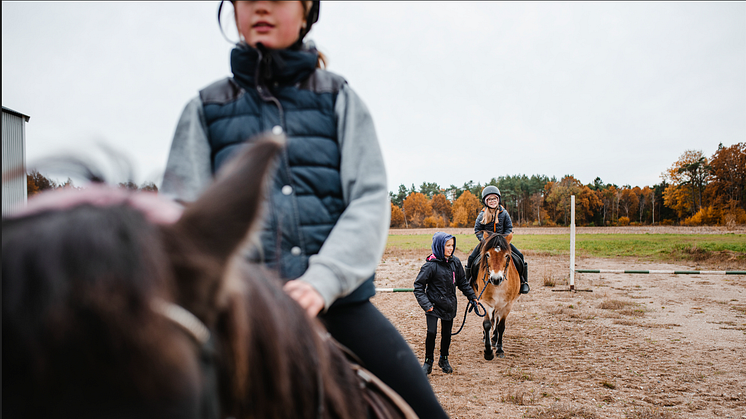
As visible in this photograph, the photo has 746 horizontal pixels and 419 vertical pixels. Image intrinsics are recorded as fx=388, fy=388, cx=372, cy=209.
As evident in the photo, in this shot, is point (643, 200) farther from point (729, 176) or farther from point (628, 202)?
point (729, 176)

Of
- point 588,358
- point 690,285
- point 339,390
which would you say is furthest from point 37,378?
point 690,285

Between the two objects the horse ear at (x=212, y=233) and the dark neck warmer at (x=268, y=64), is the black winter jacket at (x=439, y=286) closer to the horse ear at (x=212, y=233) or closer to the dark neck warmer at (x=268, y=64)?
the dark neck warmer at (x=268, y=64)

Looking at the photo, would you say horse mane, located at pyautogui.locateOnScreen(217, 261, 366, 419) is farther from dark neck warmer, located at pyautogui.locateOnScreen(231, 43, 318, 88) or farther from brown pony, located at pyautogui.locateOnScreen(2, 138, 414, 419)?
dark neck warmer, located at pyautogui.locateOnScreen(231, 43, 318, 88)

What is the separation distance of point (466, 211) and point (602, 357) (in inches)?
2605

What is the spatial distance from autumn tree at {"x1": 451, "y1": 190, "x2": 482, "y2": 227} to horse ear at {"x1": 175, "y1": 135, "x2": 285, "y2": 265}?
66319 mm

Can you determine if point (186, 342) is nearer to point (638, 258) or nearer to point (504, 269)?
point (504, 269)

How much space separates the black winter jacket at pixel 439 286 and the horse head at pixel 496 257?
0.51 meters

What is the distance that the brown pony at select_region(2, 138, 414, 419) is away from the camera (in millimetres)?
432

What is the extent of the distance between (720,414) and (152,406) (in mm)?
6239

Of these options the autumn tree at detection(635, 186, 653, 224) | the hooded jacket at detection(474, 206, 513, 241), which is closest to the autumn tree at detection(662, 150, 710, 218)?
the autumn tree at detection(635, 186, 653, 224)

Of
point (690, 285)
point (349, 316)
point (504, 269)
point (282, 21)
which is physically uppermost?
point (282, 21)

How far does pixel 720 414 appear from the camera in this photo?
14.7 ft

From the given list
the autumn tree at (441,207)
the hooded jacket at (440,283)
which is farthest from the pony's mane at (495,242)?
the autumn tree at (441,207)

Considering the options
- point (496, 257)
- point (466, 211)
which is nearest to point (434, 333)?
point (496, 257)
